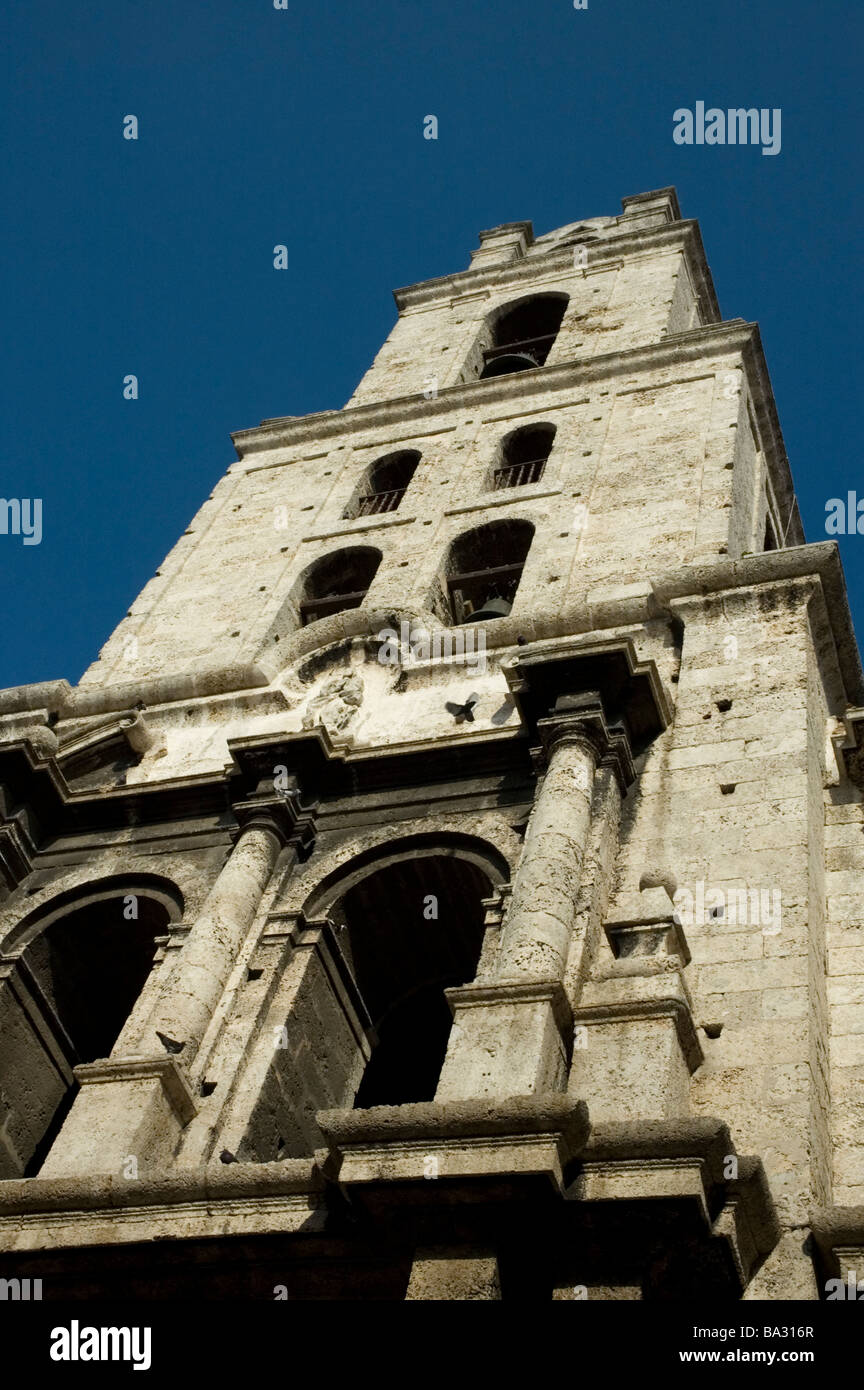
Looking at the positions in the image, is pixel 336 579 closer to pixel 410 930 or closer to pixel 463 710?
pixel 463 710

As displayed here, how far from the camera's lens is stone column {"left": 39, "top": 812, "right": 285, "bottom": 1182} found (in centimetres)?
1155

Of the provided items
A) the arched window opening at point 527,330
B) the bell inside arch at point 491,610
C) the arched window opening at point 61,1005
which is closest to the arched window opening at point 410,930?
the arched window opening at point 61,1005

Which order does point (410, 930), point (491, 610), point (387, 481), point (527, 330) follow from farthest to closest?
point (527, 330), point (387, 481), point (491, 610), point (410, 930)

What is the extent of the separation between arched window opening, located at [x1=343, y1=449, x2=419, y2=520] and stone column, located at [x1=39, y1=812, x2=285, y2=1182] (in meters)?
10.9

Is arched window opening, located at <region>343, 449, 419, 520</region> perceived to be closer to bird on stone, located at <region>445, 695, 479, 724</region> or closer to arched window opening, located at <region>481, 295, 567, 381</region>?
arched window opening, located at <region>481, 295, 567, 381</region>

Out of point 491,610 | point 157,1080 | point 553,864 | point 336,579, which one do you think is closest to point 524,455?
point 336,579

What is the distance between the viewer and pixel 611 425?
23328mm

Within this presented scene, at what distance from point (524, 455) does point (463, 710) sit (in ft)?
28.6

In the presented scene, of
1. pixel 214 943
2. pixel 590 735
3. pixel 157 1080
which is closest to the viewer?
pixel 157 1080

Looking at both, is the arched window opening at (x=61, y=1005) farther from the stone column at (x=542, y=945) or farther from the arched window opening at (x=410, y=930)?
the stone column at (x=542, y=945)

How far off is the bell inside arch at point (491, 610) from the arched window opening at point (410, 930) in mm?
5703

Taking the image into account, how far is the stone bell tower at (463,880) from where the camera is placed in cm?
966

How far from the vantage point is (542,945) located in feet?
38.7
